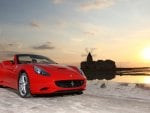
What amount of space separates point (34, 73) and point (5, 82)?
279 centimetres

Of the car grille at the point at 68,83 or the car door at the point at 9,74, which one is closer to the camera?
the car grille at the point at 68,83

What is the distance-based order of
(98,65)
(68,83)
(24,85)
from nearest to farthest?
(68,83) → (24,85) → (98,65)

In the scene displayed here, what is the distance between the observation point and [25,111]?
7.52 metres

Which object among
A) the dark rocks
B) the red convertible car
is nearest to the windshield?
the red convertible car

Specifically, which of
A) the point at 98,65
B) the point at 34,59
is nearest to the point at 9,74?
the point at 34,59

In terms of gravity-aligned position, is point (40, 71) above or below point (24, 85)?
above

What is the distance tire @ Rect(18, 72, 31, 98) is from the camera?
403 inches

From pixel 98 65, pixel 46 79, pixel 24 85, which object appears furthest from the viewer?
pixel 98 65

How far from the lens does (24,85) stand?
409 inches

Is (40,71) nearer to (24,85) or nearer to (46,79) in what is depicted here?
(46,79)

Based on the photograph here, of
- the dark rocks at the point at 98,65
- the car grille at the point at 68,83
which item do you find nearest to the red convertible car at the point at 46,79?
the car grille at the point at 68,83

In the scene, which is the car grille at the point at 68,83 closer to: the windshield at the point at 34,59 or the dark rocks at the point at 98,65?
the windshield at the point at 34,59

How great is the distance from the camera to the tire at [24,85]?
10.2 m

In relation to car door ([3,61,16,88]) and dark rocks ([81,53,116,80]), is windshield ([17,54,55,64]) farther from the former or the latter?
dark rocks ([81,53,116,80])
